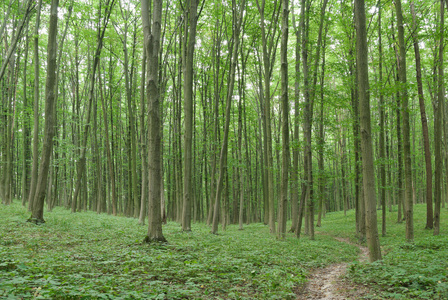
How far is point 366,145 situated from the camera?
20.8 feet

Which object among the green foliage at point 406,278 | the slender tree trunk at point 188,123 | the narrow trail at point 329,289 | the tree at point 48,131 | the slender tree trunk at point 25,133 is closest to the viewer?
the green foliage at point 406,278

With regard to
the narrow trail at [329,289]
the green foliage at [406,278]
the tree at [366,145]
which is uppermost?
the tree at [366,145]

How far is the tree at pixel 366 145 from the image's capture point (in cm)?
621

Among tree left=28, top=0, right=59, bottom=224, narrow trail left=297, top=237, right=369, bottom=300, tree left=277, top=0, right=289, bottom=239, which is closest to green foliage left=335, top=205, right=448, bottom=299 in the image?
narrow trail left=297, top=237, right=369, bottom=300

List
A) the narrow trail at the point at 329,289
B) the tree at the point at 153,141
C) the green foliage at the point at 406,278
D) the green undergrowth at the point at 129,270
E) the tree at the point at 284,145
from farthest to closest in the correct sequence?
the tree at the point at 284,145, the tree at the point at 153,141, the narrow trail at the point at 329,289, the green foliage at the point at 406,278, the green undergrowth at the point at 129,270

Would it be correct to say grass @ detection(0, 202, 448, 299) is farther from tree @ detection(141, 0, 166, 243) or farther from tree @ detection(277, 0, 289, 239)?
tree @ detection(277, 0, 289, 239)

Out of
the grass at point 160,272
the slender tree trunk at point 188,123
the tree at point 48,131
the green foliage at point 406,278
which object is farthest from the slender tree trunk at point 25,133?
the green foliage at point 406,278

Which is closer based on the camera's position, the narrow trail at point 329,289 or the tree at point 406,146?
the narrow trail at point 329,289

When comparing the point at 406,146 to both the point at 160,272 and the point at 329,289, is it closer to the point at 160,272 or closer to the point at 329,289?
the point at 329,289

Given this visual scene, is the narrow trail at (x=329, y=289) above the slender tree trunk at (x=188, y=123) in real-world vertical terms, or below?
below

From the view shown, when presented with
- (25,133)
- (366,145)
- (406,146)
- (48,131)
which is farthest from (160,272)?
(25,133)

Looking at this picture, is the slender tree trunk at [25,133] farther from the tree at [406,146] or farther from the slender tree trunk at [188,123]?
the tree at [406,146]

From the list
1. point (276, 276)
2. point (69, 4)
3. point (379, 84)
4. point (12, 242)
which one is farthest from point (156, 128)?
point (69, 4)

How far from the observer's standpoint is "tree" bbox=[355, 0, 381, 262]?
621 cm
